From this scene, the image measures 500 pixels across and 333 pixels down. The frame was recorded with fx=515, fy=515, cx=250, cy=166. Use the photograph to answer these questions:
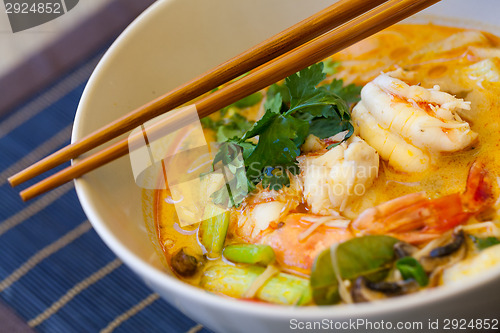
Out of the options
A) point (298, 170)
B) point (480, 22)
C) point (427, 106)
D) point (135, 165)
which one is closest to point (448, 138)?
point (427, 106)

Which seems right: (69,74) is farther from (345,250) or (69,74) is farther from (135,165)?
(345,250)

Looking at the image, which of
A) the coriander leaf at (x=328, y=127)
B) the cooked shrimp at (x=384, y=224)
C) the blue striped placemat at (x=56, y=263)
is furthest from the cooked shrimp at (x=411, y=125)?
the blue striped placemat at (x=56, y=263)

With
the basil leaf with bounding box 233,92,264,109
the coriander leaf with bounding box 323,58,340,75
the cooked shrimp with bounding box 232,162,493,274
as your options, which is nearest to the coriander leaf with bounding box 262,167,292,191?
the cooked shrimp with bounding box 232,162,493,274

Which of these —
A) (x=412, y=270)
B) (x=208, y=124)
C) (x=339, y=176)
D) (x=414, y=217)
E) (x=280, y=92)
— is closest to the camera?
(x=412, y=270)

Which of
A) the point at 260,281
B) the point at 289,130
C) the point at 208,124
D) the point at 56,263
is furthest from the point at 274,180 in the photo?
the point at 56,263

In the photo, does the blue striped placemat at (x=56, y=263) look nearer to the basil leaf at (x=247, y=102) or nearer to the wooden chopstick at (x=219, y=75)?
the wooden chopstick at (x=219, y=75)

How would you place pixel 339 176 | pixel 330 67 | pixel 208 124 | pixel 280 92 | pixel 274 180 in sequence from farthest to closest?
1. pixel 330 67
2. pixel 208 124
3. pixel 280 92
4. pixel 274 180
5. pixel 339 176

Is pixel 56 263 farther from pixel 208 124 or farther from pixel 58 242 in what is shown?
pixel 208 124
